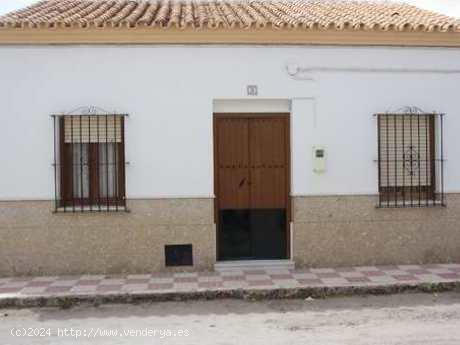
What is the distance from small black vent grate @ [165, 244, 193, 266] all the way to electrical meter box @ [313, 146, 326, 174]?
7.26 ft

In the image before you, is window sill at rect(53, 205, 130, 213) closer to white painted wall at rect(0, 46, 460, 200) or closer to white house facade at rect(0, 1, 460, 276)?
white house facade at rect(0, 1, 460, 276)

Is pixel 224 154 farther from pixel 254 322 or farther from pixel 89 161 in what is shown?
pixel 254 322

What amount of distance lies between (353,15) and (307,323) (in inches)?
225

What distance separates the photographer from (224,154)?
31.9 feet

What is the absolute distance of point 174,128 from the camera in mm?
9422

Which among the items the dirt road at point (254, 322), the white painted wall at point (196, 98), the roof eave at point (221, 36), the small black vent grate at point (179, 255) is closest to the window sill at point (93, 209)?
the white painted wall at point (196, 98)

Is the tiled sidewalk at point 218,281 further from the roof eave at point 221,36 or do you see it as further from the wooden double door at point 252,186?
the roof eave at point 221,36

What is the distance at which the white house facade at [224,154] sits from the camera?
930 centimetres

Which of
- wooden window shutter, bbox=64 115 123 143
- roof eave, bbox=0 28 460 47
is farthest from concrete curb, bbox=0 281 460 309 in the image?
roof eave, bbox=0 28 460 47

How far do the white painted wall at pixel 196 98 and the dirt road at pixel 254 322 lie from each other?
2030 millimetres

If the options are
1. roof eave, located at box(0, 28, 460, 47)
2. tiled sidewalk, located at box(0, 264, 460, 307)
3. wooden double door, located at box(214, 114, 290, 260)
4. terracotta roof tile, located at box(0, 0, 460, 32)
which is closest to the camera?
tiled sidewalk, located at box(0, 264, 460, 307)

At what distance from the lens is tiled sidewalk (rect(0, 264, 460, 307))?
27.3ft

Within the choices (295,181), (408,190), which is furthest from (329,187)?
(408,190)

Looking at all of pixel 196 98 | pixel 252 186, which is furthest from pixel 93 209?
pixel 252 186
